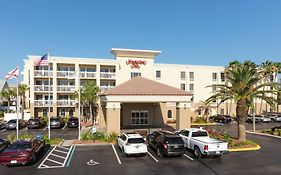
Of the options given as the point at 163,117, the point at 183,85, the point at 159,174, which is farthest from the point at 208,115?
the point at 159,174

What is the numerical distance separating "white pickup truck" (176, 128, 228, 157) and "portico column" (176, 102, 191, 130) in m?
7.12

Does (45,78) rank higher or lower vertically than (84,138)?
higher

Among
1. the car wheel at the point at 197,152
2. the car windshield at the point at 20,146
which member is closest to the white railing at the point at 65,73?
the car windshield at the point at 20,146

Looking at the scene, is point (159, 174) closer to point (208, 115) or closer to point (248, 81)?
point (248, 81)

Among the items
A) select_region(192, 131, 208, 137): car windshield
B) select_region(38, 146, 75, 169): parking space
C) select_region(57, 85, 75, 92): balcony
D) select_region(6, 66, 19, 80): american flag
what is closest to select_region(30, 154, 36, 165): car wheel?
select_region(38, 146, 75, 169): parking space

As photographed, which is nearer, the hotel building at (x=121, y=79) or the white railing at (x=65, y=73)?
the hotel building at (x=121, y=79)

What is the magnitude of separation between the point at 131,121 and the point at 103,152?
1769 cm

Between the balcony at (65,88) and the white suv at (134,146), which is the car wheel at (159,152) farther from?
the balcony at (65,88)

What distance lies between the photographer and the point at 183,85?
50031 millimetres

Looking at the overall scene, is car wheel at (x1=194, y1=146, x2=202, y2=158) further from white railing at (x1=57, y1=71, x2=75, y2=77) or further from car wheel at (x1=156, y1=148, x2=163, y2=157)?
white railing at (x1=57, y1=71, x2=75, y2=77)

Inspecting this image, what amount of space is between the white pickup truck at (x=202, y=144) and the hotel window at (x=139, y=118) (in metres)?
17.5

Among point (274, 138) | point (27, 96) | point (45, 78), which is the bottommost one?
point (274, 138)

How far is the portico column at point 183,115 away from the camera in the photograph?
2778 centimetres

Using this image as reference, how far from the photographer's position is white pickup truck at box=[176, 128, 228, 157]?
1689cm
